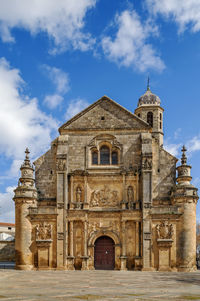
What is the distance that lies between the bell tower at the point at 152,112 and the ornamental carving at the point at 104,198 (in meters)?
12.7

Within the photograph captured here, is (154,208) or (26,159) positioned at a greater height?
(26,159)

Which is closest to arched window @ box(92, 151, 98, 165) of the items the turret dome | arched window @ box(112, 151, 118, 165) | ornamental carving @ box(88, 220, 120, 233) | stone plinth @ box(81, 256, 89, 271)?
arched window @ box(112, 151, 118, 165)

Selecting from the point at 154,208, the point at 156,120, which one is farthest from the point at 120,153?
the point at 156,120

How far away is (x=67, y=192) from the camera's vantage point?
35.4 meters

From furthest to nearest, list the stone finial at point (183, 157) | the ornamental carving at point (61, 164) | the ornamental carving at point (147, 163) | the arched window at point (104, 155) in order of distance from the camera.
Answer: the arched window at point (104, 155)
the stone finial at point (183, 157)
the ornamental carving at point (61, 164)
the ornamental carving at point (147, 163)

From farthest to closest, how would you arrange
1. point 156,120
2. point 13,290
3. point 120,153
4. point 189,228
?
point 156,120
point 120,153
point 189,228
point 13,290

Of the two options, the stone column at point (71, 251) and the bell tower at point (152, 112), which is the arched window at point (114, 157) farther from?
the bell tower at point (152, 112)

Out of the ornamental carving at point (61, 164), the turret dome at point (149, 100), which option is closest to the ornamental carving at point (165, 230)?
the ornamental carving at point (61, 164)

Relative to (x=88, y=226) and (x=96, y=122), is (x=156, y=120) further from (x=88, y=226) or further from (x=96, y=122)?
(x=88, y=226)

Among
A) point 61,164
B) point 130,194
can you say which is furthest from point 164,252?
point 61,164

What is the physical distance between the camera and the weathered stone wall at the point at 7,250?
39188 millimetres

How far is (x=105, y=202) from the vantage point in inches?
1401

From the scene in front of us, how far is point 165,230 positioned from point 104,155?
27.8 feet

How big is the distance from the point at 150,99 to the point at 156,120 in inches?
104
